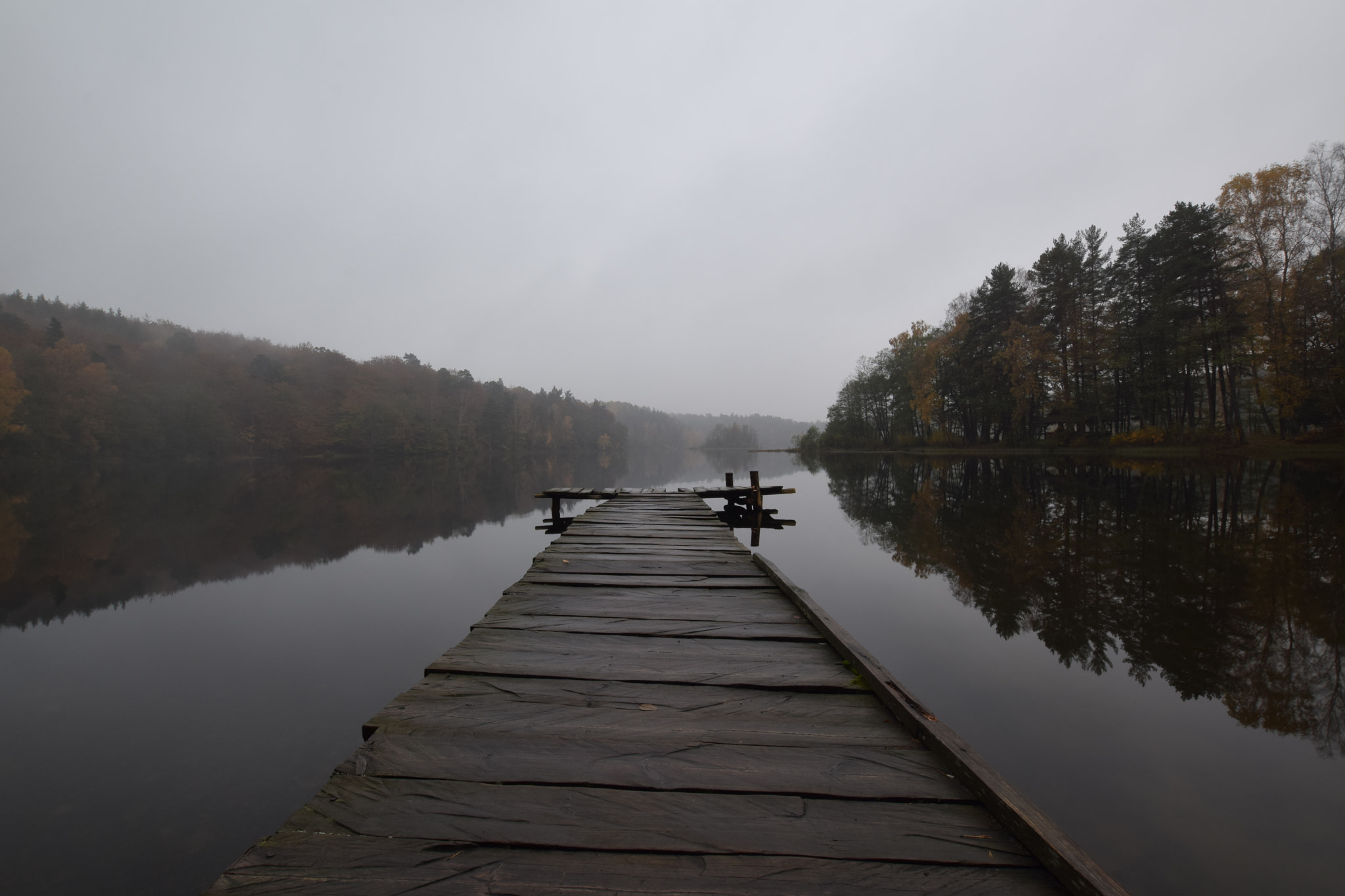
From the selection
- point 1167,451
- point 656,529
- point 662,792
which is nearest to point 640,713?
point 662,792

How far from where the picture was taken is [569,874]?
4.10 feet

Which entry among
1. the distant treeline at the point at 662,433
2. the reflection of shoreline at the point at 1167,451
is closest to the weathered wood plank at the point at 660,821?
the reflection of shoreline at the point at 1167,451

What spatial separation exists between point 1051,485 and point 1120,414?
23.7m

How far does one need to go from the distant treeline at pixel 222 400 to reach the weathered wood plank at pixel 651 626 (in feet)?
181

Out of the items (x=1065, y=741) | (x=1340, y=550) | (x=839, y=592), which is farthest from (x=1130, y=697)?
(x=1340, y=550)

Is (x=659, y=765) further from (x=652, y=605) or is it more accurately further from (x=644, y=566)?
(x=644, y=566)

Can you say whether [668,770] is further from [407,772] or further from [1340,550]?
[1340,550]

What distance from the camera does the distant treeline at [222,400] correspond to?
133 feet

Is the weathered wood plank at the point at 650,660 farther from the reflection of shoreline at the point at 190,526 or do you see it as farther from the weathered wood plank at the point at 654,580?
the reflection of shoreline at the point at 190,526

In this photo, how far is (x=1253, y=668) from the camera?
3.98 metres

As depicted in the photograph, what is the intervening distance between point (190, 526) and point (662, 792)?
16823 mm

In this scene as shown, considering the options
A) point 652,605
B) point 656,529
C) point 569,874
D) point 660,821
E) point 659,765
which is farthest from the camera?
point 656,529

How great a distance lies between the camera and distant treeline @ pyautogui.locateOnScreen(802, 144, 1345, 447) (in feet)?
73.7

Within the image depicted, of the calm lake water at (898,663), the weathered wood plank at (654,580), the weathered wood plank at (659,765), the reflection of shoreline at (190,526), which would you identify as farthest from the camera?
the reflection of shoreline at (190,526)
